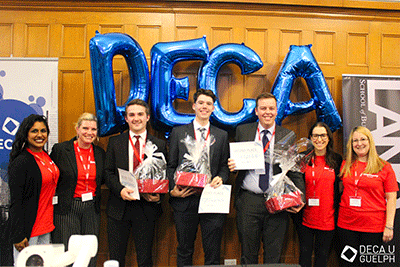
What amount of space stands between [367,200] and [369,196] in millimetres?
41

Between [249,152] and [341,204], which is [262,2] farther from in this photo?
[341,204]

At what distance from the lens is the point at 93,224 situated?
2301mm

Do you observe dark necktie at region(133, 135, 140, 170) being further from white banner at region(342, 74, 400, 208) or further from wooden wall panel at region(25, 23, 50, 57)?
white banner at region(342, 74, 400, 208)

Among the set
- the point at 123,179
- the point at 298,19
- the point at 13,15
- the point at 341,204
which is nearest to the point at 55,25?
the point at 13,15

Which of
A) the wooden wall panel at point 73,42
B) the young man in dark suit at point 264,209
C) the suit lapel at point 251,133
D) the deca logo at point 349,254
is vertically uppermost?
the wooden wall panel at point 73,42

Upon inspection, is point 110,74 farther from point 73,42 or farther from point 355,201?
point 355,201

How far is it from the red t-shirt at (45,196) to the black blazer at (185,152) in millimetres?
982

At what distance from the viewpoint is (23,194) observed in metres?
2.01

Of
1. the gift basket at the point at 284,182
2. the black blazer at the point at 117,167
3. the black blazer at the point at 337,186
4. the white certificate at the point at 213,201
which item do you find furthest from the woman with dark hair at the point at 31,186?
the black blazer at the point at 337,186

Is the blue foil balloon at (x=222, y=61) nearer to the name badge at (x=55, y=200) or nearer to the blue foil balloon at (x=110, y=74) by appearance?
the blue foil balloon at (x=110, y=74)

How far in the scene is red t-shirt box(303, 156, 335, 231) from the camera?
2400 millimetres

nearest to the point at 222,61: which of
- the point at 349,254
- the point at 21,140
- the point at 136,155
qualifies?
the point at 136,155

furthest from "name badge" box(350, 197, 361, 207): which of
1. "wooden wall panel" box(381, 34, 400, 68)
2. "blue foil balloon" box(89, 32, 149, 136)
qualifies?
"blue foil balloon" box(89, 32, 149, 136)

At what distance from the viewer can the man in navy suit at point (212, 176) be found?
224 cm
